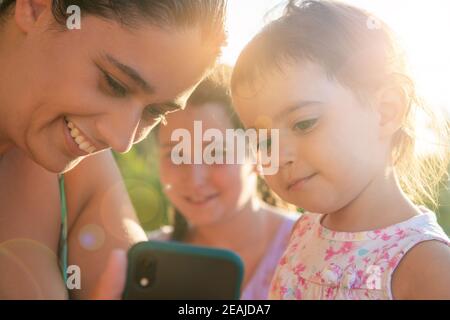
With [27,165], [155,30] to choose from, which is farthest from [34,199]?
[155,30]

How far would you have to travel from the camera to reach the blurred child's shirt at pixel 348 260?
1.27 m

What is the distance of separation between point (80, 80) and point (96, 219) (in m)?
0.42

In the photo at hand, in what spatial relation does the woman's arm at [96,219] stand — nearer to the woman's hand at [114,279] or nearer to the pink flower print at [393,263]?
the woman's hand at [114,279]

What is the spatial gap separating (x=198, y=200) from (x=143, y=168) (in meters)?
3.71

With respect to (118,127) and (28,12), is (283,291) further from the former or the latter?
(28,12)

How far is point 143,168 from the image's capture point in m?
6.05

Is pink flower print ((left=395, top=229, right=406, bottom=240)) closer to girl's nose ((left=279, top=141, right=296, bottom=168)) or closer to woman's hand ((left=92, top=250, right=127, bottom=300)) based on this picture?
girl's nose ((left=279, top=141, right=296, bottom=168))

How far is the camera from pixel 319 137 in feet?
4.42

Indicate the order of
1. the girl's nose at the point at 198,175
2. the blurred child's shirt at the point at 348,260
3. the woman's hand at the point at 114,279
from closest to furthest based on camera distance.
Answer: the woman's hand at the point at 114,279 < the blurred child's shirt at the point at 348,260 < the girl's nose at the point at 198,175

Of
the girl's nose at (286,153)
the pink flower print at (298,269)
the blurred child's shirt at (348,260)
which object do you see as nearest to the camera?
the blurred child's shirt at (348,260)

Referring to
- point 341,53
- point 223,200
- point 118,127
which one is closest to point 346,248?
point 341,53

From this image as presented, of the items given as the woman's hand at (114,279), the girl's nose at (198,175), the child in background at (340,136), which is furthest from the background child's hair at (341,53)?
the girl's nose at (198,175)

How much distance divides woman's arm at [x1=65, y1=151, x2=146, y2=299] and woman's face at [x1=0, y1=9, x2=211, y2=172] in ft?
0.73

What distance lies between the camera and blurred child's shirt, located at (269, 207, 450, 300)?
1.27 m
